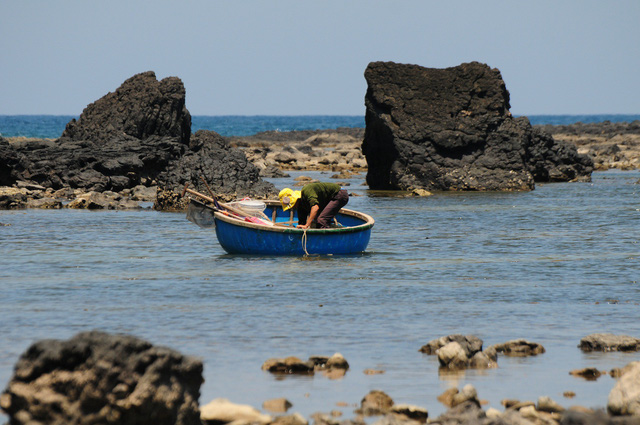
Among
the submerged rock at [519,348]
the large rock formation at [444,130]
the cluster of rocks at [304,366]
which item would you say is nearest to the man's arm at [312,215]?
the submerged rock at [519,348]

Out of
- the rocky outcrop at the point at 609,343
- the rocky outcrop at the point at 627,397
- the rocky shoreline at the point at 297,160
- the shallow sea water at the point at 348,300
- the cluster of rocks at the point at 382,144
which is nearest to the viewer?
the rocky outcrop at the point at 627,397

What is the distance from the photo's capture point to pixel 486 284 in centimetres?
1334

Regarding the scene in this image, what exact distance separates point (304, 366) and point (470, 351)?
1633 mm

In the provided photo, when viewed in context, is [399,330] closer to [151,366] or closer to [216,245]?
[151,366]

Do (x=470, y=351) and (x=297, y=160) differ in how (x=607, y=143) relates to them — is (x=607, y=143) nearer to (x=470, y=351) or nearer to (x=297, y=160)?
(x=297, y=160)

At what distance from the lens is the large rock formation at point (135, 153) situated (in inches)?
1113

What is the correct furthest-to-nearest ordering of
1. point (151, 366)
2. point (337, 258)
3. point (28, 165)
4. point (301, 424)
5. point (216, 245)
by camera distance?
1. point (28, 165)
2. point (216, 245)
3. point (337, 258)
4. point (301, 424)
5. point (151, 366)

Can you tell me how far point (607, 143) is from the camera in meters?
69.8

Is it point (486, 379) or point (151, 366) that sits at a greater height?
point (151, 366)

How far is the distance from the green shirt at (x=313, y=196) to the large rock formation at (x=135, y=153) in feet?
34.1

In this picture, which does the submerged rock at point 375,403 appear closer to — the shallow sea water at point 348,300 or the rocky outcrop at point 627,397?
the shallow sea water at point 348,300

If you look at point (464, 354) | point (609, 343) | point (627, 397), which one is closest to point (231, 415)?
point (464, 354)

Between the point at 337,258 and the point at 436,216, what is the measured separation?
29.1 feet

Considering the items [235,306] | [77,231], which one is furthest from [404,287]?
[77,231]
